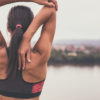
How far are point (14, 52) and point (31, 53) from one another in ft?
0.21

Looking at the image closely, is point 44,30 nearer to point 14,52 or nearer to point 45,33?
point 45,33

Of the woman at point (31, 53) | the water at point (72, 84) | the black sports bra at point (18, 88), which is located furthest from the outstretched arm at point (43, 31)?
the water at point (72, 84)

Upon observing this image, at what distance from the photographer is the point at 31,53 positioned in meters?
0.69

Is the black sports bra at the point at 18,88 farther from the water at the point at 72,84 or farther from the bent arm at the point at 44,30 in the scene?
the water at the point at 72,84

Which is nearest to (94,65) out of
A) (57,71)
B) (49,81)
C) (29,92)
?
(57,71)

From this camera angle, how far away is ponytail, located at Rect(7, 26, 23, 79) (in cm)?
64

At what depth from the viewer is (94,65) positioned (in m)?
4.43

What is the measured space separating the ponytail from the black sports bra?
31 mm

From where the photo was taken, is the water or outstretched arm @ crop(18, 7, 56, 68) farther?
the water

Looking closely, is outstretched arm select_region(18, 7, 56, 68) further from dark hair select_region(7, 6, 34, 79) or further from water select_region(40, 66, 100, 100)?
water select_region(40, 66, 100, 100)

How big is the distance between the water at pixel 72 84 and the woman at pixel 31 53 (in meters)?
1.84

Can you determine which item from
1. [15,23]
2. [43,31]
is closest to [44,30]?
[43,31]

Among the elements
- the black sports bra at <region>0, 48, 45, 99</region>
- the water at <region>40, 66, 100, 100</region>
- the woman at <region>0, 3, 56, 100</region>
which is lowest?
the water at <region>40, 66, 100, 100</region>

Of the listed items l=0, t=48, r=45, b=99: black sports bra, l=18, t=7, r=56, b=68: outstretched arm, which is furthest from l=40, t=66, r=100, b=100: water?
l=18, t=7, r=56, b=68: outstretched arm
